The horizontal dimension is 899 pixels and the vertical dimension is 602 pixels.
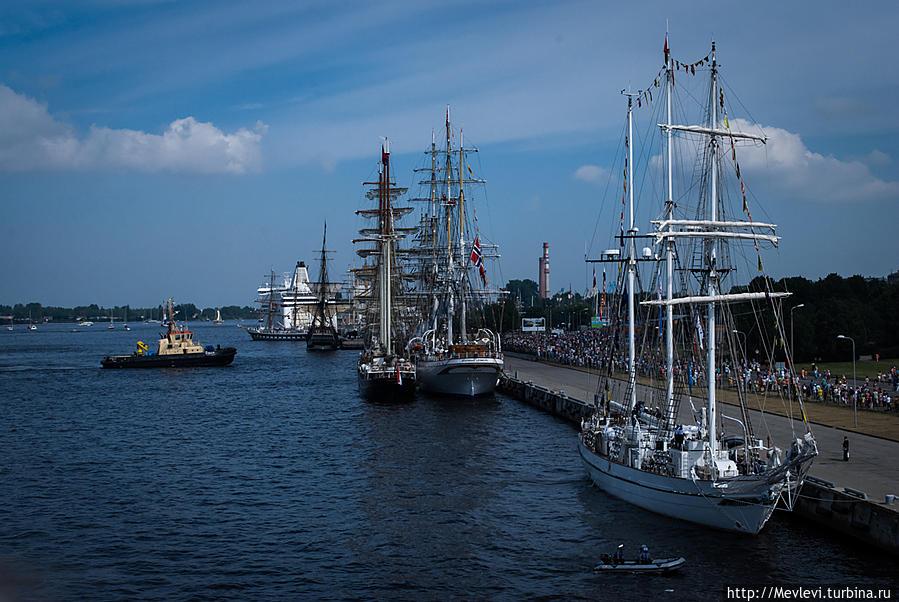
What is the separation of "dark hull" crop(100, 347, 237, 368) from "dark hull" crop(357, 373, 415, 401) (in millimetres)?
54954

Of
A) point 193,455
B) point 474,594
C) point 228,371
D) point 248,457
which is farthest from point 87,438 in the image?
point 228,371

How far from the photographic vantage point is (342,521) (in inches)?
1272

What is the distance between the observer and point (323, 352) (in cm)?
16375

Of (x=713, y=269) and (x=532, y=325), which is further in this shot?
(x=532, y=325)

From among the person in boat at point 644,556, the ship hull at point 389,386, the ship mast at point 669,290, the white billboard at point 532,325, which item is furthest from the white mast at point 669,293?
the white billboard at point 532,325

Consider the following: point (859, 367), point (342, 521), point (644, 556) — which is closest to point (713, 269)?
point (644, 556)

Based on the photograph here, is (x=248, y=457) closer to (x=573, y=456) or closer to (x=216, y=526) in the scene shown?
(x=216, y=526)

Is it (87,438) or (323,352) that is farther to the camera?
(323,352)

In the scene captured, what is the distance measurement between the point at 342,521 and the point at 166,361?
92.4 metres

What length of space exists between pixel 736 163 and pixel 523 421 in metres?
32.0

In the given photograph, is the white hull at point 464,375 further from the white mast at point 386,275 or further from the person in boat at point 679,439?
the person in boat at point 679,439

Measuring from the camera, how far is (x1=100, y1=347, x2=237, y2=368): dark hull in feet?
379

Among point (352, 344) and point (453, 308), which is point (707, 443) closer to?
point (453, 308)

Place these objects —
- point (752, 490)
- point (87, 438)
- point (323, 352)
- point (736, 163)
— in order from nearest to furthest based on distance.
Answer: point (752, 490), point (736, 163), point (87, 438), point (323, 352)
